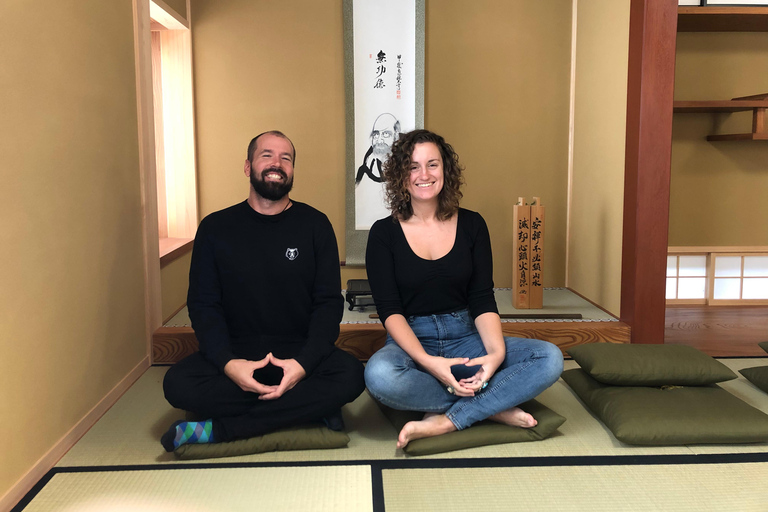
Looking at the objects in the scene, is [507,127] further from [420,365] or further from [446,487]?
[446,487]

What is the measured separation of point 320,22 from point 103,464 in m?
3.13

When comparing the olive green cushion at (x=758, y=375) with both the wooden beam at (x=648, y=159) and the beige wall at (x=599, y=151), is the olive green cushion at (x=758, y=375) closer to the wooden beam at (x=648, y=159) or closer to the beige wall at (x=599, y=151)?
the wooden beam at (x=648, y=159)

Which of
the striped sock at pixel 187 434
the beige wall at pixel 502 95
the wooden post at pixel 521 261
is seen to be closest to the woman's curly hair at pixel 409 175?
the striped sock at pixel 187 434

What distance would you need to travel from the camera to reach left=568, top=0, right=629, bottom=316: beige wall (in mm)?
3668

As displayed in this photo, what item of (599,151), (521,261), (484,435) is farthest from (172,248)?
(599,151)

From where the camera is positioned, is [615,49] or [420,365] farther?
[615,49]

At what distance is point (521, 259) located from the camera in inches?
156

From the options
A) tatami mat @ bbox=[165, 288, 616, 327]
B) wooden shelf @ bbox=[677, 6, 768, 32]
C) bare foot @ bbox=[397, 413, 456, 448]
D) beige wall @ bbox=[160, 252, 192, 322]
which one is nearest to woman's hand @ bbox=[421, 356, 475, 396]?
bare foot @ bbox=[397, 413, 456, 448]

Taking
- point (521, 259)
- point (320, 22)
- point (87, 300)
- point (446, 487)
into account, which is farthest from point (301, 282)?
point (320, 22)

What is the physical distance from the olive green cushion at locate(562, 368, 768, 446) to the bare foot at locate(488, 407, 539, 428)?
306 millimetres

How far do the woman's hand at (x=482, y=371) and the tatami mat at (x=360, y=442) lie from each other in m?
0.23

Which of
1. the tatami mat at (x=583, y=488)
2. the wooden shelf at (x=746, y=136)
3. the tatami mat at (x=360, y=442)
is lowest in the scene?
the tatami mat at (x=583, y=488)

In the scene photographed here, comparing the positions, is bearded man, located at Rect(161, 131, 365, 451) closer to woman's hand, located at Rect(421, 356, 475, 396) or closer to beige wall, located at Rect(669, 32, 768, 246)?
woman's hand, located at Rect(421, 356, 475, 396)

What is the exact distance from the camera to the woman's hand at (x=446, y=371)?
235cm
